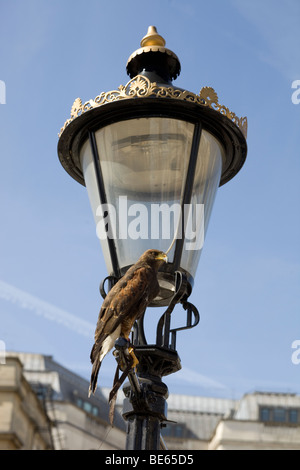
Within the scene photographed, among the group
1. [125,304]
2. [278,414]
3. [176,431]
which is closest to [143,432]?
[125,304]

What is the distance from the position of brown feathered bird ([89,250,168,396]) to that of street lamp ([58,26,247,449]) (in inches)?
12.0

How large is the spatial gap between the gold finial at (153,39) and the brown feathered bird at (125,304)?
1893mm

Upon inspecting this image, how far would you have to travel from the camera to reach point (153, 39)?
5.42 m

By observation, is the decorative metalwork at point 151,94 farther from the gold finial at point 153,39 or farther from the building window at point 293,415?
the building window at point 293,415

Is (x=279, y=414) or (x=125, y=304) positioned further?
(x=279, y=414)

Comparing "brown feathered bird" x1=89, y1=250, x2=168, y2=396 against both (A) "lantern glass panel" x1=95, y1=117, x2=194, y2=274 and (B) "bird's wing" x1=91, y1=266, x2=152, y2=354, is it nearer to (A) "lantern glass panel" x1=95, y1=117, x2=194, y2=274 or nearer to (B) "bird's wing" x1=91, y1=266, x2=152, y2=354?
(B) "bird's wing" x1=91, y1=266, x2=152, y2=354

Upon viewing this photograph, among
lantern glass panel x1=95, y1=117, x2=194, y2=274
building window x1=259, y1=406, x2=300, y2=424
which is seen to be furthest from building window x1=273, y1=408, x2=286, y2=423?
lantern glass panel x1=95, y1=117, x2=194, y2=274

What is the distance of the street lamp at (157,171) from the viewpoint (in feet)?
14.9

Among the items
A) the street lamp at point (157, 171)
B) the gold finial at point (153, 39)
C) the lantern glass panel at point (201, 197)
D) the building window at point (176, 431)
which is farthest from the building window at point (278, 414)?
the street lamp at point (157, 171)

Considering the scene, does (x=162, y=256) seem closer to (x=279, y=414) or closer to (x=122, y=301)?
(x=122, y=301)

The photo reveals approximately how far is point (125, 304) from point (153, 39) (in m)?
2.30
